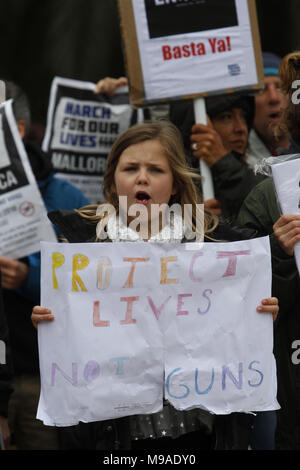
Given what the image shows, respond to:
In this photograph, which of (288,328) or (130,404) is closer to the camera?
(130,404)

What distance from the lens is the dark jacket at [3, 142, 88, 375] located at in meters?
3.95

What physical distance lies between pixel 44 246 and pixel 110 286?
0.83 ft

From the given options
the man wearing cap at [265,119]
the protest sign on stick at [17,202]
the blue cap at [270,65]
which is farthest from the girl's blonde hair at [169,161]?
the blue cap at [270,65]

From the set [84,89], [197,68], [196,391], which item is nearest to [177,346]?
[196,391]

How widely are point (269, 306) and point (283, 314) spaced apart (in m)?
0.32

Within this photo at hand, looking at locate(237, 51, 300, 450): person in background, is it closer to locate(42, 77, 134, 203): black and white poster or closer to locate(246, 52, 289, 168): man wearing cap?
locate(246, 52, 289, 168): man wearing cap

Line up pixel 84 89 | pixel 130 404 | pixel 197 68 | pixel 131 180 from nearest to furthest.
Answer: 1. pixel 130 404
2. pixel 131 180
3. pixel 197 68
4. pixel 84 89

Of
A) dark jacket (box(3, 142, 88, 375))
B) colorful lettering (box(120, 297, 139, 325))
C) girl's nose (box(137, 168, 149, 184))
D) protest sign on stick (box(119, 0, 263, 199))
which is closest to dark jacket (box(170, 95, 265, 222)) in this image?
protest sign on stick (box(119, 0, 263, 199))

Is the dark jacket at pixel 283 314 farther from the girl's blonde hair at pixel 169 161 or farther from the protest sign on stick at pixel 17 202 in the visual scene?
the protest sign on stick at pixel 17 202

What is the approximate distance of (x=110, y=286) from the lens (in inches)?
112

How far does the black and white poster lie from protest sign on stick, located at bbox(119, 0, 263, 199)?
1.07 metres

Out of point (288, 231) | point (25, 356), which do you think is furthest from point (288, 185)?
point (25, 356)

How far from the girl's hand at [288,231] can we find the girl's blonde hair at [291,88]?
533mm
